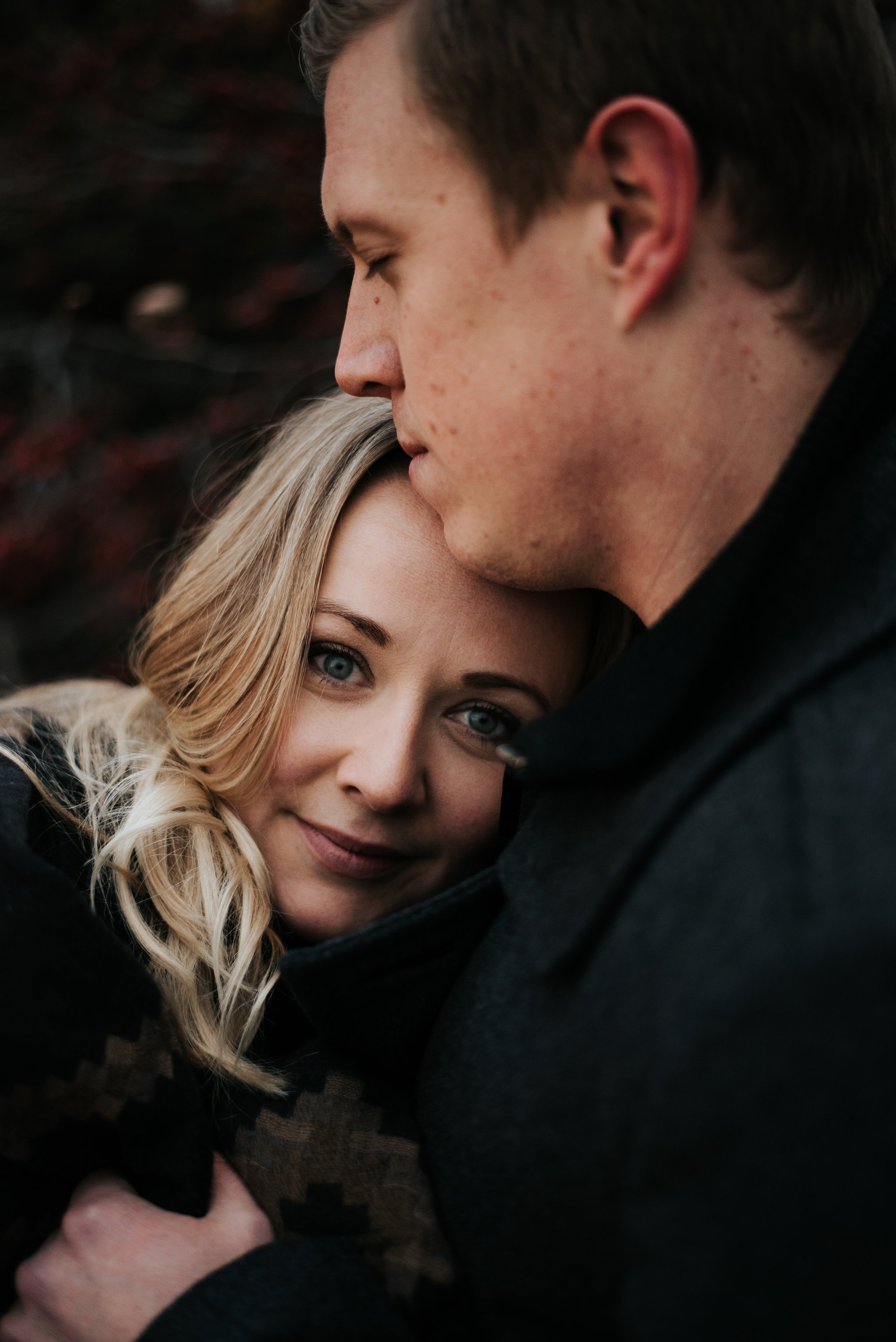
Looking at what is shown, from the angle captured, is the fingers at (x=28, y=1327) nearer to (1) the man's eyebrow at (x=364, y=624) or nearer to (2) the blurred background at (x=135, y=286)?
(1) the man's eyebrow at (x=364, y=624)

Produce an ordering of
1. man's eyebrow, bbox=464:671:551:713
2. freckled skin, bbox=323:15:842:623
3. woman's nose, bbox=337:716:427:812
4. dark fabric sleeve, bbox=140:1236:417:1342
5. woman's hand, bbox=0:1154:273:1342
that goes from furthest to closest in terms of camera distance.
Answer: man's eyebrow, bbox=464:671:551:713
woman's nose, bbox=337:716:427:812
woman's hand, bbox=0:1154:273:1342
dark fabric sleeve, bbox=140:1236:417:1342
freckled skin, bbox=323:15:842:623

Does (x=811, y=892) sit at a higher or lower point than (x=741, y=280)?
lower

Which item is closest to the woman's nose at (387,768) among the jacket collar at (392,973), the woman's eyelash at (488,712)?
the woman's eyelash at (488,712)

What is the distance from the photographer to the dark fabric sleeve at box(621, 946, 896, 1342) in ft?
2.93

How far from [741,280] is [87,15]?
337 cm

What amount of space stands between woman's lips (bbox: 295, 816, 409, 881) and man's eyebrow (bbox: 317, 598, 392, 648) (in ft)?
1.18

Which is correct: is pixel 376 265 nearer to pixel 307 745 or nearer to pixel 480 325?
pixel 480 325

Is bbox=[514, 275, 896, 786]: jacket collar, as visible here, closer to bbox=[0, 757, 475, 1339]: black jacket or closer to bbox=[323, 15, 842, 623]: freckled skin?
bbox=[323, 15, 842, 623]: freckled skin

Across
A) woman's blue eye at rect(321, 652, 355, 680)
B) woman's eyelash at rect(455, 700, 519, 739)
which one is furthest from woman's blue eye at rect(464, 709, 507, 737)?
woman's blue eye at rect(321, 652, 355, 680)

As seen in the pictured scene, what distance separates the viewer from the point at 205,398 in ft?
13.1

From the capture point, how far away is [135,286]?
417 cm

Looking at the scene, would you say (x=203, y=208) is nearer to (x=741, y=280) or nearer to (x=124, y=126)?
(x=124, y=126)

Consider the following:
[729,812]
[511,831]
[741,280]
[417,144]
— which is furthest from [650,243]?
[511,831]

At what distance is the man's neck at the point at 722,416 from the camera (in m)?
1.38
